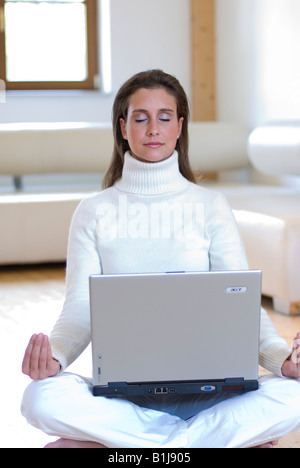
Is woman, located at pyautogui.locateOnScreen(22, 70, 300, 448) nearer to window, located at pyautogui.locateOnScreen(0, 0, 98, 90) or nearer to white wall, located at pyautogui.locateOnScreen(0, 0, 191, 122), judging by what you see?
white wall, located at pyautogui.locateOnScreen(0, 0, 191, 122)

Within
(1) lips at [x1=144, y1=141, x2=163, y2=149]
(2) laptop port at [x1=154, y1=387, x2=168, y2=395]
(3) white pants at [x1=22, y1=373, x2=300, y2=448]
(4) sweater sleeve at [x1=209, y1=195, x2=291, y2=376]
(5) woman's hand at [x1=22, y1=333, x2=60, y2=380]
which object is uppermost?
(1) lips at [x1=144, y1=141, x2=163, y2=149]

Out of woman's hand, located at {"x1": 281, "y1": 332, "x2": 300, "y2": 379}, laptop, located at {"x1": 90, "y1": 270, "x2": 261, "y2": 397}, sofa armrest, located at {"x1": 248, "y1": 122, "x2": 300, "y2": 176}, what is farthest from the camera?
sofa armrest, located at {"x1": 248, "y1": 122, "x2": 300, "y2": 176}

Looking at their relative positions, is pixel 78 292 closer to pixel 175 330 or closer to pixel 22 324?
pixel 175 330

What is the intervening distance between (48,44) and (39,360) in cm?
372

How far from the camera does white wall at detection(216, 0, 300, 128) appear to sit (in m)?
3.95

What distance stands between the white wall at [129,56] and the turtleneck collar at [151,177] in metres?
3.22

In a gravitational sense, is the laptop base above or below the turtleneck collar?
below

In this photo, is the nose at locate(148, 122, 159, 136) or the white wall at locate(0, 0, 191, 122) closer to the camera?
the nose at locate(148, 122, 159, 136)

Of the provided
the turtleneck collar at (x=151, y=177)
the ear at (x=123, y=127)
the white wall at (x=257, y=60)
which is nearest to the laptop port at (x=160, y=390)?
the turtleneck collar at (x=151, y=177)

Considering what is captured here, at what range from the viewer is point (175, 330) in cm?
126

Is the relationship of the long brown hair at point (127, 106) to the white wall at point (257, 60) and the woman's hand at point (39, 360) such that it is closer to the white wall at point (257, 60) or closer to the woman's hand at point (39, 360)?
the woman's hand at point (39, 360)

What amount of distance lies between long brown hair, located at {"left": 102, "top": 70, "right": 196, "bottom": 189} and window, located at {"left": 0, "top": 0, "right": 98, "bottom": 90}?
323cm

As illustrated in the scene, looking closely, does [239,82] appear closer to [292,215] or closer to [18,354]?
[292,215]

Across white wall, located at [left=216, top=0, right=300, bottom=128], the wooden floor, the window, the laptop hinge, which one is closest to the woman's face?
the laptop hinge
